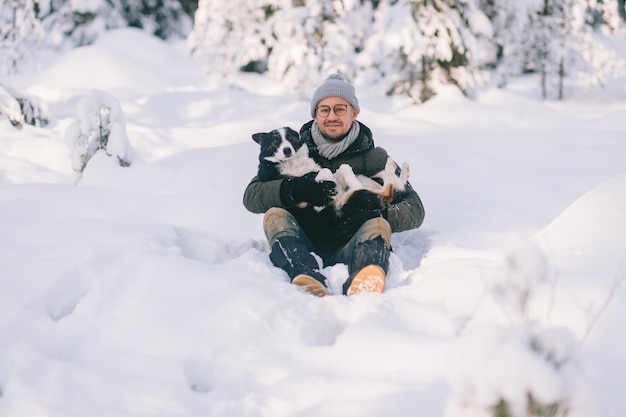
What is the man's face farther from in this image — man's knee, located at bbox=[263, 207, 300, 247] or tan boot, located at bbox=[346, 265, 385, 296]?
tan boot, located at bbox=[346, 265, 385, 296]

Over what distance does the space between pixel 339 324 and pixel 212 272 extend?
71cm

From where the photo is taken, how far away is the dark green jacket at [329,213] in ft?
10.9

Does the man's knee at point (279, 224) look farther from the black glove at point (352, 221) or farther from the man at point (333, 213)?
the black glove at point (352, 221)

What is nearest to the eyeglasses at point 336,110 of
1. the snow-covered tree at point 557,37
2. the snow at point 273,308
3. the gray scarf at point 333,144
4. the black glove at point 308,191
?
the gray scarf at point 333,144

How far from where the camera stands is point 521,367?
3.28ft

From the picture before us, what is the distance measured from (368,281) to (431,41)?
7613 mm

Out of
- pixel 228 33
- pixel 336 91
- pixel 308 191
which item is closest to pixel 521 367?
pixel 308 191

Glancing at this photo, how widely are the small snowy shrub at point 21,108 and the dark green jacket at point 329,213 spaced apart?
4.93 metres

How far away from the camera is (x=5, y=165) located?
5820 mm

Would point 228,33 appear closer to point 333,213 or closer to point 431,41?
point 431,41

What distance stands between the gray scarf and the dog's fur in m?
0.09

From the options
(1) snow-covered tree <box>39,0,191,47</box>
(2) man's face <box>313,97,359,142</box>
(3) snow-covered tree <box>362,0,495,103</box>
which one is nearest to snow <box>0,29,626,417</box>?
(2) man's face <box>313,97,359,142</box>

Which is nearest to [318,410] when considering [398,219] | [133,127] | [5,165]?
[398,219]

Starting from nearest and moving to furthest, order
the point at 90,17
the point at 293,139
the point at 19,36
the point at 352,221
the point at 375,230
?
1. the point at 375,230
2. the point at 352,221
3. the point at 293,139
4. the point at 19,36
5. the point at 90,17
